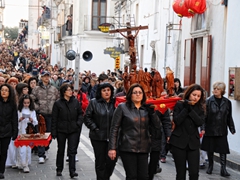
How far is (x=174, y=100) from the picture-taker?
973 centimetres

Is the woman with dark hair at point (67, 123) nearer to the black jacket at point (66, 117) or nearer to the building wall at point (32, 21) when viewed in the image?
the black jacket at point (66, 117)

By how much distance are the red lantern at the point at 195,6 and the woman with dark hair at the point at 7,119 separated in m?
8.73

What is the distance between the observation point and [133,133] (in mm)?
7891

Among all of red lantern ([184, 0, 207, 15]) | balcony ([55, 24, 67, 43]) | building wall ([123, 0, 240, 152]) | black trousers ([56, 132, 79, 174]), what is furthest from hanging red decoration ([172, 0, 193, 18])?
balcony ([55, 24, 67, 43])

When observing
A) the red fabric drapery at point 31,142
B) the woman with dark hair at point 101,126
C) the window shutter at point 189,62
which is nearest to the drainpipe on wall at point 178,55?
the window shutter at point 189,62

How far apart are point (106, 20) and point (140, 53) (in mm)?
12446

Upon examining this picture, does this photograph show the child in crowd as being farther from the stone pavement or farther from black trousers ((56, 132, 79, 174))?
black trousers ((56, 132, 79, 174))

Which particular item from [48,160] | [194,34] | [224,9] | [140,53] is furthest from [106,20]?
[48,160]

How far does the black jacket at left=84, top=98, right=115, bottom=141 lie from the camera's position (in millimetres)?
9414

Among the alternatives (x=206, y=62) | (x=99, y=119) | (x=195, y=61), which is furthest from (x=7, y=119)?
(x=195, y=61)

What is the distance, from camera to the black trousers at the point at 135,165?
792cm

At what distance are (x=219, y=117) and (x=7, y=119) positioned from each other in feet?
13.3

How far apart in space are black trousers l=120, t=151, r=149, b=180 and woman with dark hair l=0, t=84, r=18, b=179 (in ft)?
10.7

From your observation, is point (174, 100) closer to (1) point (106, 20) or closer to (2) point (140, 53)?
(2) point (140, 53)
